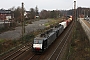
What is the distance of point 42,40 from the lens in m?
20.6

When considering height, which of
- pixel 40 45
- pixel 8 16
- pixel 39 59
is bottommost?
pixel 39 59

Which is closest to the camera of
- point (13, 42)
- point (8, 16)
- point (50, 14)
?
point (13, 42)

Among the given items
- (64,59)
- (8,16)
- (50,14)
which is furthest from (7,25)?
(50,14)

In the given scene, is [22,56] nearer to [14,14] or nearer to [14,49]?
[14,49]

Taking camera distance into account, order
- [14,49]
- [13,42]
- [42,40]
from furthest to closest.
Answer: [13,42] → [14,49] → [42,40]

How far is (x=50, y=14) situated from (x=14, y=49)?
111 metres

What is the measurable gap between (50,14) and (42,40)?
113679 millimetres

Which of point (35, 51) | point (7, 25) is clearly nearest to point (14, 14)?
point (7, 25)

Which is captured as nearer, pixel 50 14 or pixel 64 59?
pixel 64 59

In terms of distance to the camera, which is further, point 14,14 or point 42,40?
point 14,14

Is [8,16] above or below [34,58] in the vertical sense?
above

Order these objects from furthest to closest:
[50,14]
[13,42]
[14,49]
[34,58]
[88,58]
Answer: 1. [50,14]
2. [13,42]
3. [14,49]
4. [34,58]
5. [88,58]

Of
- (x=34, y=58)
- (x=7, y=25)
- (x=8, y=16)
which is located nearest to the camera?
(x=34, y=58)

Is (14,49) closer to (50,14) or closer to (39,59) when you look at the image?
(39,59)
